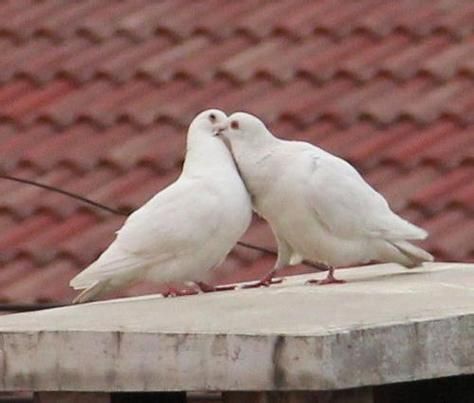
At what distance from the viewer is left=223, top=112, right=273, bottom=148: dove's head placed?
494 centimetres

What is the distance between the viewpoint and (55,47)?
25.5 ft

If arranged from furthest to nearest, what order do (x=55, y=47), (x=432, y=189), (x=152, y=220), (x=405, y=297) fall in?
(x=55, y=47) < (x=432, y=189) < (x=152, y=220) < (x=405, y=297)

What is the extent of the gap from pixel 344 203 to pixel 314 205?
0.30 ft

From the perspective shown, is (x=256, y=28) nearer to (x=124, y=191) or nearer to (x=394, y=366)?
(x=124, y=191)

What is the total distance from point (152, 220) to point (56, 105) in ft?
8.52

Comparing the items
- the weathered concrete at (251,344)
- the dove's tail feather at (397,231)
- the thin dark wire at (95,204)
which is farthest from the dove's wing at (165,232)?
the thin dark wire at (95,204)

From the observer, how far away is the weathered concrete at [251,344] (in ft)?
11.6

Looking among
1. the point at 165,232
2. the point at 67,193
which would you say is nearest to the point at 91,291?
the point at 165,232

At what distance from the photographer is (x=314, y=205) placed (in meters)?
4.91

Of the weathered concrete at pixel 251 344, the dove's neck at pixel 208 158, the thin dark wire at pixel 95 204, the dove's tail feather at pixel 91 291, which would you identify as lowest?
the weathered concrete at pixel 251 344

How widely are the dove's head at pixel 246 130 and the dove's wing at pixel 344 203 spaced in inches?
4.8

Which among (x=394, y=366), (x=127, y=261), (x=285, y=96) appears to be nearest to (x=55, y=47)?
(x=285, y=96)

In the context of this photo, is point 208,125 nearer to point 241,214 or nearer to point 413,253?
point 241,214

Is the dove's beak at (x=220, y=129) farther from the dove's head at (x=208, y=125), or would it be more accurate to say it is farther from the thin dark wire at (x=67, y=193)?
the thin dark wire at (x=67, y=193)
